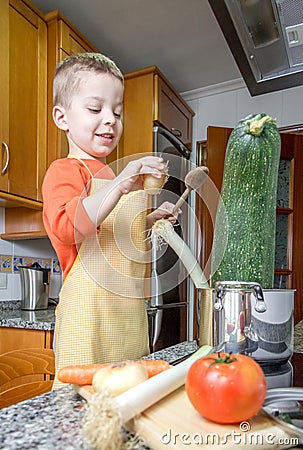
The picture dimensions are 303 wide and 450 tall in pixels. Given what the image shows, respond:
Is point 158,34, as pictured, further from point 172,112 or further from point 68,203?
point 68,203

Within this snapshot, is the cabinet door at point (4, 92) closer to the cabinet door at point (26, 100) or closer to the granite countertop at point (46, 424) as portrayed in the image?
the cabinet door at point (26, 100)

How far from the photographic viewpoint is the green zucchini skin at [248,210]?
0.67 metres

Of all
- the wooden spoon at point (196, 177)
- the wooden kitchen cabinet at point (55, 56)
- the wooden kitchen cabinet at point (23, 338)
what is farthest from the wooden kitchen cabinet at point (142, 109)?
the wooden spoon at point (196, 177)

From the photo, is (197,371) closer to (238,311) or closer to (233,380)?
(233,380)

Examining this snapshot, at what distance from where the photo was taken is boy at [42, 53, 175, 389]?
69cm

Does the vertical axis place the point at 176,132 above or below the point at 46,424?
above

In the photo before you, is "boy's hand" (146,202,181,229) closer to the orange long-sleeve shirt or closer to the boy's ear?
the orange long-sleeve shirt

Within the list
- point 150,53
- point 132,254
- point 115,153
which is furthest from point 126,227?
point 150,53

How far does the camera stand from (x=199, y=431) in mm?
357

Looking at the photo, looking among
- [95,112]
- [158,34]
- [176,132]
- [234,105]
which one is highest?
[158,34]

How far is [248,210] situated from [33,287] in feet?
4.41

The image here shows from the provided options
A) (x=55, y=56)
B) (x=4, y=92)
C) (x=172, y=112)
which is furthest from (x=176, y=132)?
(x=4, y=92)

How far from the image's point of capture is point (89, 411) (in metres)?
0.34

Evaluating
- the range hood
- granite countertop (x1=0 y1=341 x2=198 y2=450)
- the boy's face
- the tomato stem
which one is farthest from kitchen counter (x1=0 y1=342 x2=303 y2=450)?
the range hood
